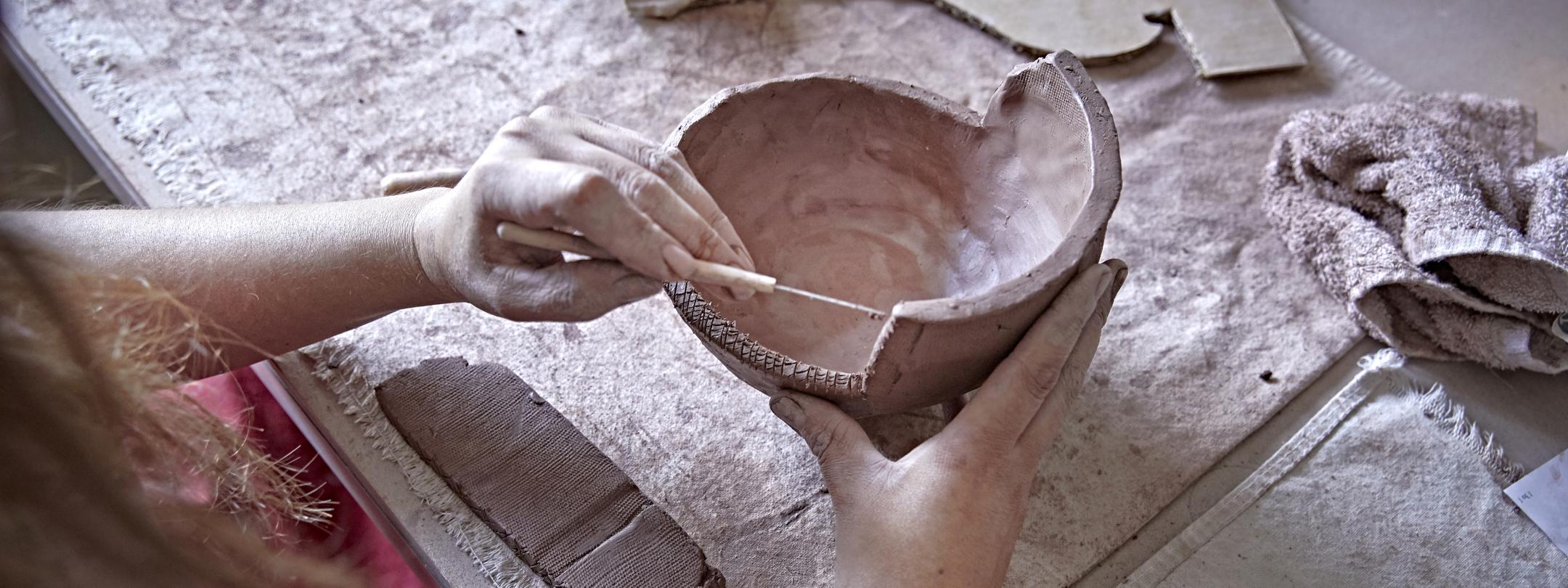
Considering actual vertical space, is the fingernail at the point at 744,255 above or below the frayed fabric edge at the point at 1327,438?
above

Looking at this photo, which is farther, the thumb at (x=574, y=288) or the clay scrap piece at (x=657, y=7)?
the clay scrap piece at (x=657, y=7)

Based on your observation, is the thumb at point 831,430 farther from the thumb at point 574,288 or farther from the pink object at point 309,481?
the pink object at point 309,481

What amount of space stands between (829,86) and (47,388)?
54.4 inches

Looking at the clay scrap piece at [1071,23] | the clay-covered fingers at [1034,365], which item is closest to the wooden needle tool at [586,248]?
the clay-covered fingers at [1034,365]

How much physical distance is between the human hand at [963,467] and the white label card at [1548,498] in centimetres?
105

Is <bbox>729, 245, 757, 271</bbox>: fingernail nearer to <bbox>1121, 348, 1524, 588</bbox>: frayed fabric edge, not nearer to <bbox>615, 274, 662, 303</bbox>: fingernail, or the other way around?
<bbox>615, 274, 662, 303</bbox>: fingernail

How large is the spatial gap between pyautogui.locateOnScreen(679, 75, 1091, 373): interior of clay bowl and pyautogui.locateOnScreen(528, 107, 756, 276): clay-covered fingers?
0.25m

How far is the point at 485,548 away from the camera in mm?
1932

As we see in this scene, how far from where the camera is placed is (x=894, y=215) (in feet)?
7.08

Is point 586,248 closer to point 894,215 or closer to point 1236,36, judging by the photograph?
point 894,215

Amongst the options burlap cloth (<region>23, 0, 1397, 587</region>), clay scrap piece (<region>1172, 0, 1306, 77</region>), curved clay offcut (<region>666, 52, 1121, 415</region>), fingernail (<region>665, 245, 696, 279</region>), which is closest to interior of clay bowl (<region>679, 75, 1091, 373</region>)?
curved clay offcut (<region>666, 52, 1121, 415</region>)

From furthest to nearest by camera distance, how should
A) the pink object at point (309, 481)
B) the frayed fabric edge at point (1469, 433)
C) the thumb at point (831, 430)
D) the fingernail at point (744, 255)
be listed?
the frayed fabric edge at point (1469, 433) → the pink object at point (309, 481) → the thumb at point (831, 430) → the fingernail at point (744, 255)

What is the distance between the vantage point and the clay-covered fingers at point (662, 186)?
1448 mm

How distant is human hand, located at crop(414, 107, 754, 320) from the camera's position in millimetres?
1390
